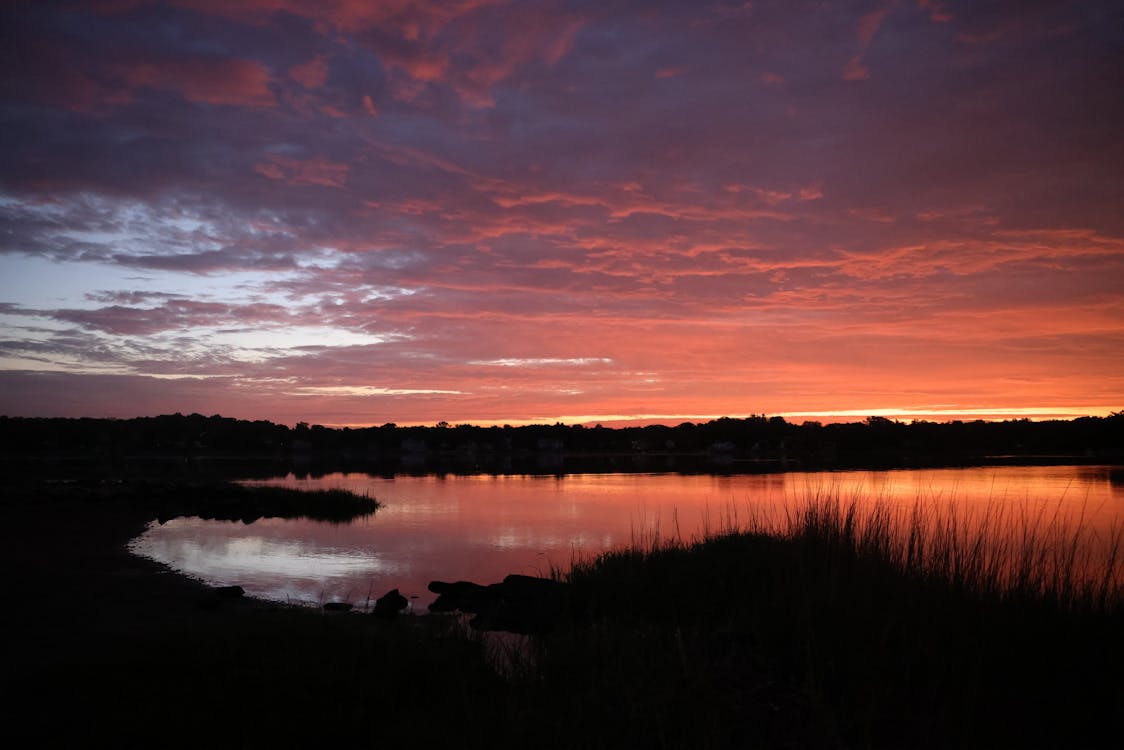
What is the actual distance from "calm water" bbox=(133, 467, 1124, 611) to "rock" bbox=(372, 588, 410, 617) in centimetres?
131

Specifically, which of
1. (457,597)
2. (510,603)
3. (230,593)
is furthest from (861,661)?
(230,593)

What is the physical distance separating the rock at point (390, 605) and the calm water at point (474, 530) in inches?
51.5

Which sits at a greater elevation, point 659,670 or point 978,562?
point 978,562

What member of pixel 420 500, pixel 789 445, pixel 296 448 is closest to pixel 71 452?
pixel 296 448

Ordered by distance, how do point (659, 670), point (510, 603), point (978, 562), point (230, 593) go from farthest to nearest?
point (230, 593), point (510, 603), point (978, 562), point (659, 670)

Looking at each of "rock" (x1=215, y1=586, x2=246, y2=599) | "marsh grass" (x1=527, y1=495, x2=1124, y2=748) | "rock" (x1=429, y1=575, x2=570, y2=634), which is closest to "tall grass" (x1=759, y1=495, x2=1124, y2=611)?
"marsh grass" (x1=527, y1=495, x2=1124, y2=748)

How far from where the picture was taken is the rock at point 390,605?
515 inches

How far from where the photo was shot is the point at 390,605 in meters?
13.8

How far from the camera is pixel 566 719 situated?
6664 mm

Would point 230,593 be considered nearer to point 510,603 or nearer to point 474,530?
point 510,603

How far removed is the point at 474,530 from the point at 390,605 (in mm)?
15487

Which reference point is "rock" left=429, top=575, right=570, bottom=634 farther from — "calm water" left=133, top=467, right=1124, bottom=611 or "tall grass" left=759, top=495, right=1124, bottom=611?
"tall grass" left=759, top=495, right=1124, bottom=611

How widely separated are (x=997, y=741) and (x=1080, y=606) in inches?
163

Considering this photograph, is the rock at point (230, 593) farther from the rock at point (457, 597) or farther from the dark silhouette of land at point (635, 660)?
the rock at point (457, 597)
